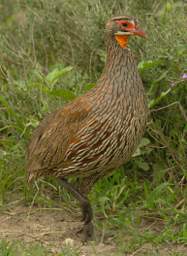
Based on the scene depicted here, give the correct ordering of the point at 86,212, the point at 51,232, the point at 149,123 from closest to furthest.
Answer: the point at 86,212, the point at 51,232, the point at 149,123

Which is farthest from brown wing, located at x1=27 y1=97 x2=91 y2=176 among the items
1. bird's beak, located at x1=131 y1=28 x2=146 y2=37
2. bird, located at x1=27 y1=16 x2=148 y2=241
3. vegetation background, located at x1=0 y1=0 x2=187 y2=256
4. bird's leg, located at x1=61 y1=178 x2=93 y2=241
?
bird's beak, located at x1=131 y1=28 x2=146 y2=37

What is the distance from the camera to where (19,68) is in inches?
292

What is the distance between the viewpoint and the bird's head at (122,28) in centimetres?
558

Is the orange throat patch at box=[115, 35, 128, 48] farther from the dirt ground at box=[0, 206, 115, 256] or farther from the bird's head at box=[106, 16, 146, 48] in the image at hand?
the dirt ground at box=[0, 206, 115, 256]

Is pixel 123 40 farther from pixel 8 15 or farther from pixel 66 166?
pixel 8 15

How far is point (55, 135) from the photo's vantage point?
18.9ft

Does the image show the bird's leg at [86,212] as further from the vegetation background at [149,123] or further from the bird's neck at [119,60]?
the bird's neck at [119,60]

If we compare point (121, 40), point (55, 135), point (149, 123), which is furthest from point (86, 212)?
point (121, 40)

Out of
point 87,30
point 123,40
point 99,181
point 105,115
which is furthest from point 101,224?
point 87,30

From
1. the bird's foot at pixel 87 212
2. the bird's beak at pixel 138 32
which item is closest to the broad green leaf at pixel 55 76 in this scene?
the bird's beak at pixel 138 32

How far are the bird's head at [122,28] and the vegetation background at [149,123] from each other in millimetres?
617

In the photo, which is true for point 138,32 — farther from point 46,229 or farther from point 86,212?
point 46,229

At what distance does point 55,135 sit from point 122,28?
0.83 m

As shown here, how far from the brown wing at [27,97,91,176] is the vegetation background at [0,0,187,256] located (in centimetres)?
41
